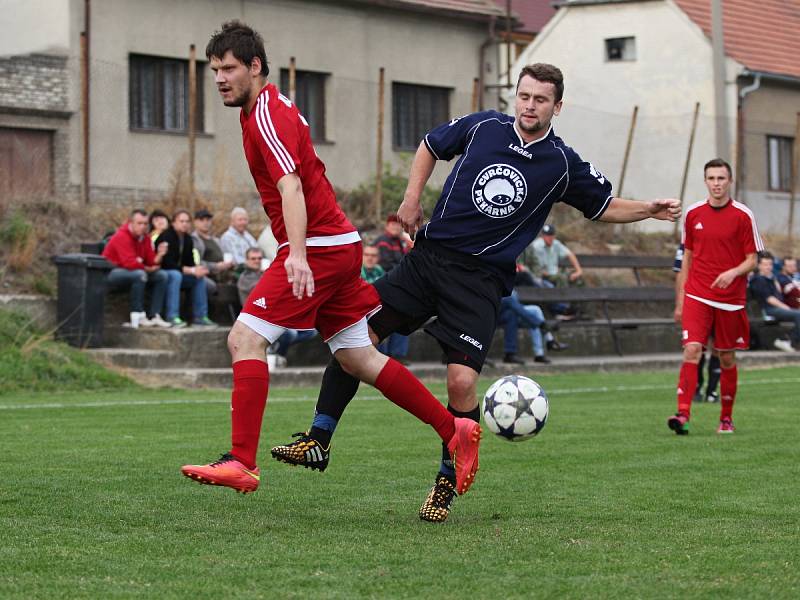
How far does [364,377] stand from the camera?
670cm

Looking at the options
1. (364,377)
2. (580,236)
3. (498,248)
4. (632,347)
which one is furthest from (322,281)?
(580,236)

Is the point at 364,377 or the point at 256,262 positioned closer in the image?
the point at 364,377

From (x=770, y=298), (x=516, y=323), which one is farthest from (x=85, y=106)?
(x=770, y=298)

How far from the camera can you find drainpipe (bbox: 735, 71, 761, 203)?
2998cm

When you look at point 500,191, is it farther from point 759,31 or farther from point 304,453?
point 759,31

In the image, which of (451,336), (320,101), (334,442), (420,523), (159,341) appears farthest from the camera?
(320,101)

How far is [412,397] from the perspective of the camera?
263 inches

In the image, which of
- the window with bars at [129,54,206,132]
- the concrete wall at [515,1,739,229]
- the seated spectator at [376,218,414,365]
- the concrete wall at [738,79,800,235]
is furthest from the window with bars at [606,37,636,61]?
the seated spectator at [376,218,414,365]

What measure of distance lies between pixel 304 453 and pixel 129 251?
36.9 feet

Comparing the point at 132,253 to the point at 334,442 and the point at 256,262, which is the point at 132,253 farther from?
the point at 334,442

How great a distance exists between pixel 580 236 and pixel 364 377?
22.3 metres

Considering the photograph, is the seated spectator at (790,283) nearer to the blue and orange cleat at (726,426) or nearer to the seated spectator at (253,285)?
the seated spectator at (253,285)

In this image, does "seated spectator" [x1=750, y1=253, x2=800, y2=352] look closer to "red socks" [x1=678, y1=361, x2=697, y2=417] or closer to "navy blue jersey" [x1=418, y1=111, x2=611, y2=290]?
"red socks" [x1=678, y1=361, x2=697, y2=417]

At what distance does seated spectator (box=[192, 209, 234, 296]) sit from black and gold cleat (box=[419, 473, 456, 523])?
12.0 m
